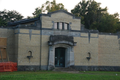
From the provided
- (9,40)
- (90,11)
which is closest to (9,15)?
(90,11)

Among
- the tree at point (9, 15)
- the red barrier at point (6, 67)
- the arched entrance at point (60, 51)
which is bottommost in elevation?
the red barrier at point (6, 67)

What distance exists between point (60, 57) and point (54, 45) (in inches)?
104

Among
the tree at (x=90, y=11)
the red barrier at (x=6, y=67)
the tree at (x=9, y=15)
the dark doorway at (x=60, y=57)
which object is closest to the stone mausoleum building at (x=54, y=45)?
the dark doorway at (x=60, y=57)

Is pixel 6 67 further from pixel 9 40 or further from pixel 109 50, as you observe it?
pixel 109 50

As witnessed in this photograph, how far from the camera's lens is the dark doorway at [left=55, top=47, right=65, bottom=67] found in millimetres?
30516

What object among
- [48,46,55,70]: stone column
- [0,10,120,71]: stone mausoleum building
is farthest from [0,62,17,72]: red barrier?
[48,46,55,70]: stone column

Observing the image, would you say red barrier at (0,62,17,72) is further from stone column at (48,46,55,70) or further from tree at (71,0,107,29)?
tree at (71,0,107,29)

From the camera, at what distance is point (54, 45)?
2911cm

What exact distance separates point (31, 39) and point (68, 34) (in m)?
5.54

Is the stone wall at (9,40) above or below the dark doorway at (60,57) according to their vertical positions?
above

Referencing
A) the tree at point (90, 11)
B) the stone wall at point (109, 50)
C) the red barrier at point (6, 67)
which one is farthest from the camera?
the tree at point (90, 11)

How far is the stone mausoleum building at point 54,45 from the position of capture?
27.8 meters

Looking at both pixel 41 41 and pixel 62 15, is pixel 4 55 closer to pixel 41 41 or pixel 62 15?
pixel 41 41

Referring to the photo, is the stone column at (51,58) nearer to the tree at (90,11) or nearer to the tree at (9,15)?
the tree at (90,11)
